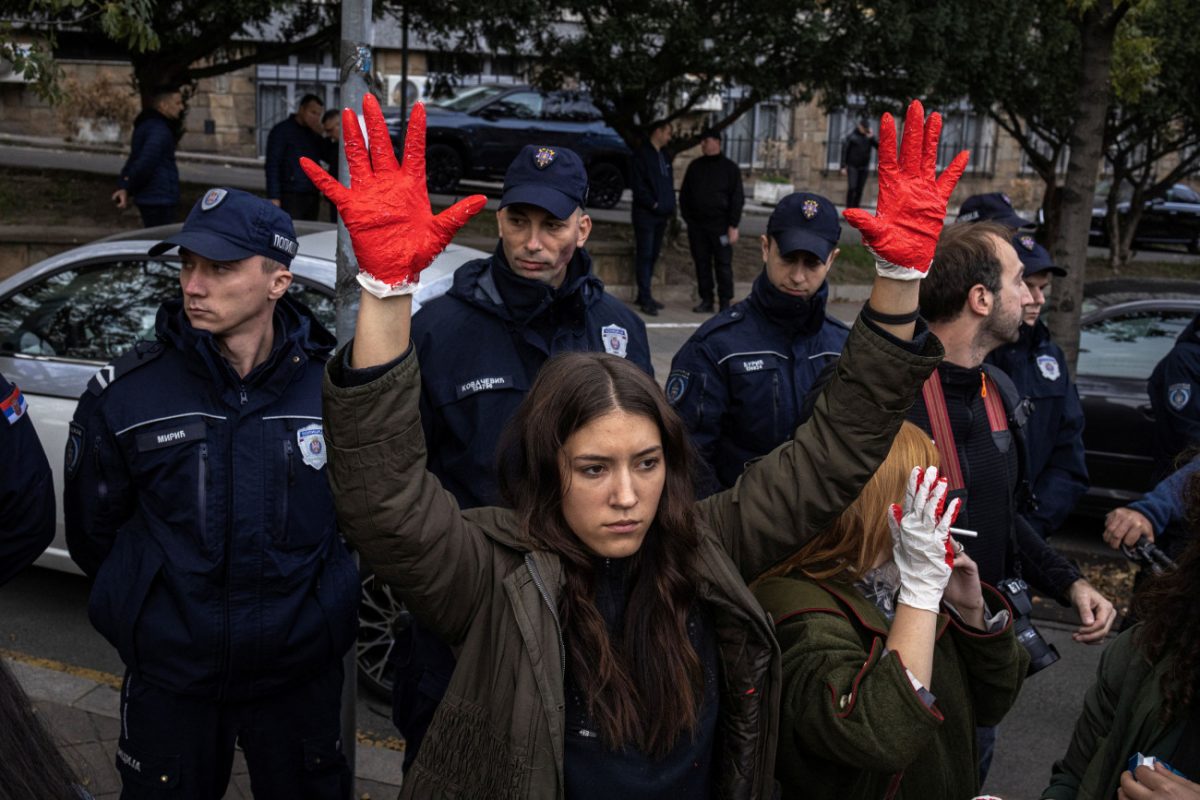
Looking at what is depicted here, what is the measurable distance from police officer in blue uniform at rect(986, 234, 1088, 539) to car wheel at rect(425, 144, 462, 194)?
16021 millimetres

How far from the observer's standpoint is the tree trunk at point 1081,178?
7.36 m

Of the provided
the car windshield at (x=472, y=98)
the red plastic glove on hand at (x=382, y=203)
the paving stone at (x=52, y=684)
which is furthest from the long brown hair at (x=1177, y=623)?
the car windshield at (x=472, y=98)

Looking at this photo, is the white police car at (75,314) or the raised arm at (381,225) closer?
the raised arm at (381,225)

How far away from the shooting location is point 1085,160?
746 cm

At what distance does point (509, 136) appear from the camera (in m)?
20.5

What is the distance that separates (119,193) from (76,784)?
419 inches

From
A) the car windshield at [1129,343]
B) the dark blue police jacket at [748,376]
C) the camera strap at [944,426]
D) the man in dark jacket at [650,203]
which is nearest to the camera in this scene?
the camera strap at [944,426]

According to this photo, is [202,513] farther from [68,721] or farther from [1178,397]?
[1178,397]

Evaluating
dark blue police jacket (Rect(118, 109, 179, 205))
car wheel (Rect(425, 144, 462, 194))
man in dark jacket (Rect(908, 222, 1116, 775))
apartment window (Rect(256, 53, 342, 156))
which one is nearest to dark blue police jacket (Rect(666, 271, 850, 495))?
man in dark jacket (Rect(908, 222, 1116, 775))

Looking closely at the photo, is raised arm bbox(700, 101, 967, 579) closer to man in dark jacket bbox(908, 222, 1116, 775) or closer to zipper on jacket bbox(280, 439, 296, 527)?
man in dark jacket bbox(908, 222, 1116, 775)

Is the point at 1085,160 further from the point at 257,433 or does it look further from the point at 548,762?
the point at 548,762

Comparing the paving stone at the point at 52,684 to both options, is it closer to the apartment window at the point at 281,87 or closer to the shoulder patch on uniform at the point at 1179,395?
the shoulder patch on uniform at the point at 1179,395

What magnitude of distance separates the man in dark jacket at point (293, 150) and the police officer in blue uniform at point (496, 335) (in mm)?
9190

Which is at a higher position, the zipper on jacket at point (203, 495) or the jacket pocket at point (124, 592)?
the zipper on jacket at point (203, 495)
